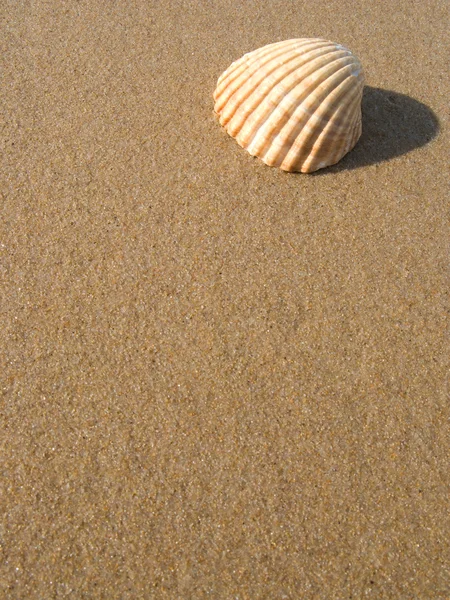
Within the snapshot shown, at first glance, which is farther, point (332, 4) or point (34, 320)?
point (332, 4)

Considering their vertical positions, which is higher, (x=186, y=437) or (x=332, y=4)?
(x=332, y=4)

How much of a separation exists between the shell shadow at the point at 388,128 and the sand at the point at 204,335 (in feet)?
0.04

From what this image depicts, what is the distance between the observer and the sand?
1484mm

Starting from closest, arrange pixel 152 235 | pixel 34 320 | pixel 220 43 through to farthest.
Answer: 1. pixel 34 320
2. pixel 152 235
3. pixel 220 43

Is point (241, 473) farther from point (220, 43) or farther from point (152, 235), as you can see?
point (220, 43)

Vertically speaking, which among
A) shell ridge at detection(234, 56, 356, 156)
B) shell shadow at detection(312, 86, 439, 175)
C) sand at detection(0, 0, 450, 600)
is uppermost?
shell ridge at detection(234, 56, 356, 156)

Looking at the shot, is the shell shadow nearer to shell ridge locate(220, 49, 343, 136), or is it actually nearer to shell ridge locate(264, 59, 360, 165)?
shell ridge locate(264, 59, 360, 165)

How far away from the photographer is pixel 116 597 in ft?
4.64

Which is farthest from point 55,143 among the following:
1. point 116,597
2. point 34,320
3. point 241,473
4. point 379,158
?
point 116,597

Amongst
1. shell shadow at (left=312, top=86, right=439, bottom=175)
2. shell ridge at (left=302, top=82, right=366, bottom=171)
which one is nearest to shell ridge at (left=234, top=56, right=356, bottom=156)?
shell ridge at (left=302, top=82, right=366, bottom=171)

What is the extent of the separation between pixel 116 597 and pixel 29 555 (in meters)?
0.23

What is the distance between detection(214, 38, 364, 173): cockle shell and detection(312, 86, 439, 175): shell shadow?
0.23 ft

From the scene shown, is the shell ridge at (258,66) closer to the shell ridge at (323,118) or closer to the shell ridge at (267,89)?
the shell ridge at (267,89)

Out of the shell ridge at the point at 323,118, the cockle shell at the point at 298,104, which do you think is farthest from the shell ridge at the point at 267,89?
the shell ridge at the point at 323,118
